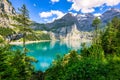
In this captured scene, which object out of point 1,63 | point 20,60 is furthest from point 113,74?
point 20,60

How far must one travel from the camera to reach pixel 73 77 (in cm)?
2709

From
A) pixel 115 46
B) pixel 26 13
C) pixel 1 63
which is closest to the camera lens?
pixel 1 63

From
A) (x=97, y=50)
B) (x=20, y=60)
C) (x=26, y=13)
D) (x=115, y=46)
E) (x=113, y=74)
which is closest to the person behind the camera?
(x=113, y=74)

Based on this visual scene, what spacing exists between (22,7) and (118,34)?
40.0 m

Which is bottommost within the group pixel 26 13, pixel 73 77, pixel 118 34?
pixel 73 77

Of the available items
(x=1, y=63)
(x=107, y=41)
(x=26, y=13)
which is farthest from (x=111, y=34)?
(x=1, y=63)

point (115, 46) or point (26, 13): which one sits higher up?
point (26, 13)

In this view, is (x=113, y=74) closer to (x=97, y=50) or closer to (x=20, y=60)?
(x=20, y=60)

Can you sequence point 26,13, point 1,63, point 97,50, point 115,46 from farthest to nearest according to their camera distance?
point 115,46
point 97,50
point 26,13
point 1,63

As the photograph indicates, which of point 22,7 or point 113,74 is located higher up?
point 22,7

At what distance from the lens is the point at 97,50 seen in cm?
6438

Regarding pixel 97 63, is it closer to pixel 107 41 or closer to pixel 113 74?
pixel 113 74

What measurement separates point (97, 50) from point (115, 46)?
14383 millimetres

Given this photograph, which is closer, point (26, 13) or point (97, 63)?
point (97, 63)
